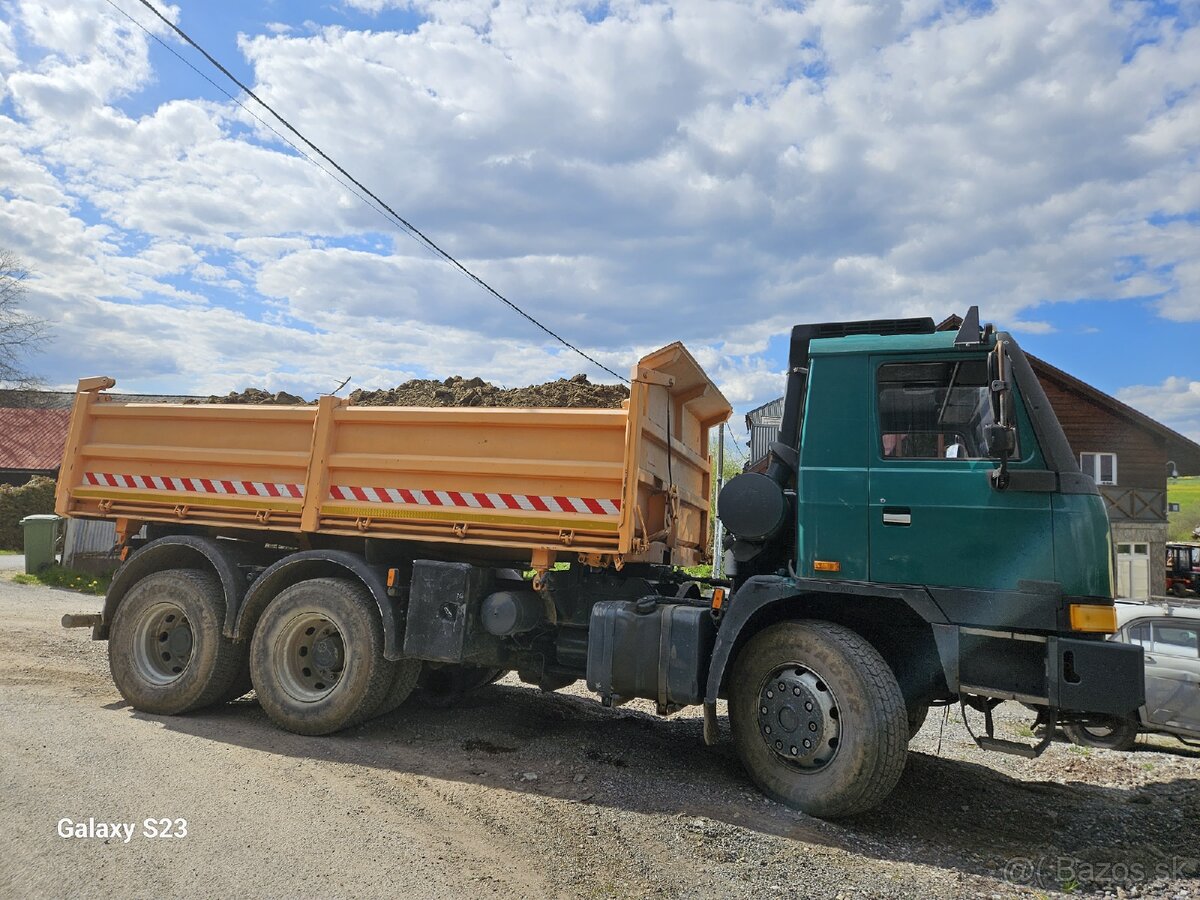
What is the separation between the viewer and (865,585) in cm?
481

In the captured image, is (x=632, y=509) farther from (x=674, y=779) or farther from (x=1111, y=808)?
(x=1111, y=808)

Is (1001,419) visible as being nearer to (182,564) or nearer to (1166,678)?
(1166,678)

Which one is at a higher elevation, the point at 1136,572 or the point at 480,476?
the point at 1136,572

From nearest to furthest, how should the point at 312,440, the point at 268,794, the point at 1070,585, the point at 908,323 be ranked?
the point at 1070,585 < the point at 268,794 < the point at 908,323 < the point at 312,440

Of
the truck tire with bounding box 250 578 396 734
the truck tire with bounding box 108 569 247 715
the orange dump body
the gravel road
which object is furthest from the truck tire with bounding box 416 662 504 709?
the orange dump body

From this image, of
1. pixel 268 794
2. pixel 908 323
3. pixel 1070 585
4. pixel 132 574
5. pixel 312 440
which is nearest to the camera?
pixel 1070 585

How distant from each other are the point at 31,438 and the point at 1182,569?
43.7 metres

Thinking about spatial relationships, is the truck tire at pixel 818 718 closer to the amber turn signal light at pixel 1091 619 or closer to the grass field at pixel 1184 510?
the amber turn signal light at pixel 1091 619

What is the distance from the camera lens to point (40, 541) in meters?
16.4

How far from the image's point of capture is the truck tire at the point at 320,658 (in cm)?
596

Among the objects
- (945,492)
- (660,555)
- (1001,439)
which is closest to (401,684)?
(660,555)

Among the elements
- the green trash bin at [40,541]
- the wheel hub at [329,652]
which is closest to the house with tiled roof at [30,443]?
A: the green trash bin at [40,541]

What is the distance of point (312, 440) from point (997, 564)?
485 cm

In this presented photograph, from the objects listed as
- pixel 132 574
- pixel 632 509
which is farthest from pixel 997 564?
pixel 132 574
